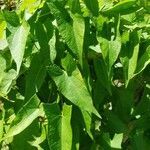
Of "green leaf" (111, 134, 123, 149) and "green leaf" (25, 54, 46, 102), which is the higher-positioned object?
"green leaf" (25, 54, 46, 102)

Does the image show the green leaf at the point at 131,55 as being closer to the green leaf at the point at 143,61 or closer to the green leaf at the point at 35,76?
the green leaf at the point at 143,61

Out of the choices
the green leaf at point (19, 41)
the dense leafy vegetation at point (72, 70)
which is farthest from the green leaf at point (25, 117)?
the green leaf at point (19, 41)

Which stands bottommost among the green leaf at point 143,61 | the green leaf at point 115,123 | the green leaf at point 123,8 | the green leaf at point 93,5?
the green leaf at point 115,123

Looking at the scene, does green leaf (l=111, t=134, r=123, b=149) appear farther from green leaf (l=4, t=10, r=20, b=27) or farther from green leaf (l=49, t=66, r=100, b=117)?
green leaf (l=4, t=10, r=20, b=27)

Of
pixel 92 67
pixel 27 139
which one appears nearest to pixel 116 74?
pixel 92 67

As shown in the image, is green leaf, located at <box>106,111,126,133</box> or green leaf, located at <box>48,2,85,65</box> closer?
green leaf, located at <box>48,2,85,65</box>

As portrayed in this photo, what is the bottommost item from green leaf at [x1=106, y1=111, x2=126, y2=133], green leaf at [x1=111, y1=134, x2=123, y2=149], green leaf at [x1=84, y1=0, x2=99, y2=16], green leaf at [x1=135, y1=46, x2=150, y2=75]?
green leaf at [x1=111, y1=134, x2=123, y2=149]

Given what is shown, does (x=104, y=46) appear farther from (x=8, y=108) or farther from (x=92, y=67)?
(x=8, y=108)

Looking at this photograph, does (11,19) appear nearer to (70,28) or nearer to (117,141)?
(70,28)

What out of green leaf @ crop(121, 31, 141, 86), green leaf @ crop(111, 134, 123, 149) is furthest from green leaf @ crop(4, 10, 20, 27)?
green leaf @ crop(111, 134, 123, 149)
